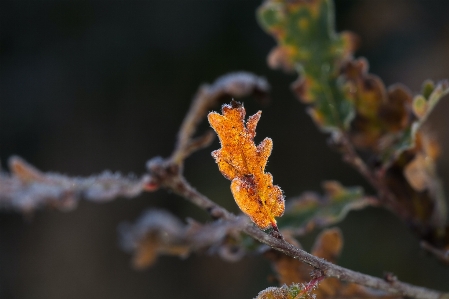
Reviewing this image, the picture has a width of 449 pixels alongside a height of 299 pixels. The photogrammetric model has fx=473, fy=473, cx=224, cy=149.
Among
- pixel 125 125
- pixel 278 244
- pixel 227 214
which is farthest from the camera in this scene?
pixel 125 125

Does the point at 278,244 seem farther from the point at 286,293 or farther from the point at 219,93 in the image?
the point at 219,93

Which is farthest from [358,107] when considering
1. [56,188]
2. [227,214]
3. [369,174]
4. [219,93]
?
[56,188]

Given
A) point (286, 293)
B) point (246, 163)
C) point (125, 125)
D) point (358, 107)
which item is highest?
point (125, 125)

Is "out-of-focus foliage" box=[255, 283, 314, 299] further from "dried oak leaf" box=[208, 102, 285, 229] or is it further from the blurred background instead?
the blurred background

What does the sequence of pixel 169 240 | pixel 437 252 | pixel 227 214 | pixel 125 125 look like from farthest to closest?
pixel 125 125 → pixel 169 240 → pixel 437 252 → pixel 227 214

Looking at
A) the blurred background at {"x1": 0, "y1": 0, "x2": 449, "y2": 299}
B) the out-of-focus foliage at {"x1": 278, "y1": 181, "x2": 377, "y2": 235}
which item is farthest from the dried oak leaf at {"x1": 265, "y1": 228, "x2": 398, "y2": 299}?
the blurred background at {"x1": 0, "y1": 0, "x2": 449, "y2": 299}

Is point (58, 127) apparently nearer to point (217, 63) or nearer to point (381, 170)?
point (217, 63)

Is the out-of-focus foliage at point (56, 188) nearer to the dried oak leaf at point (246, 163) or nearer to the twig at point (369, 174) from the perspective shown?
the dried oak leaf at point (246, 163)

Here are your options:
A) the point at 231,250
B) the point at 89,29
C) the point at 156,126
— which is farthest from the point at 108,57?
the point at 231,250
